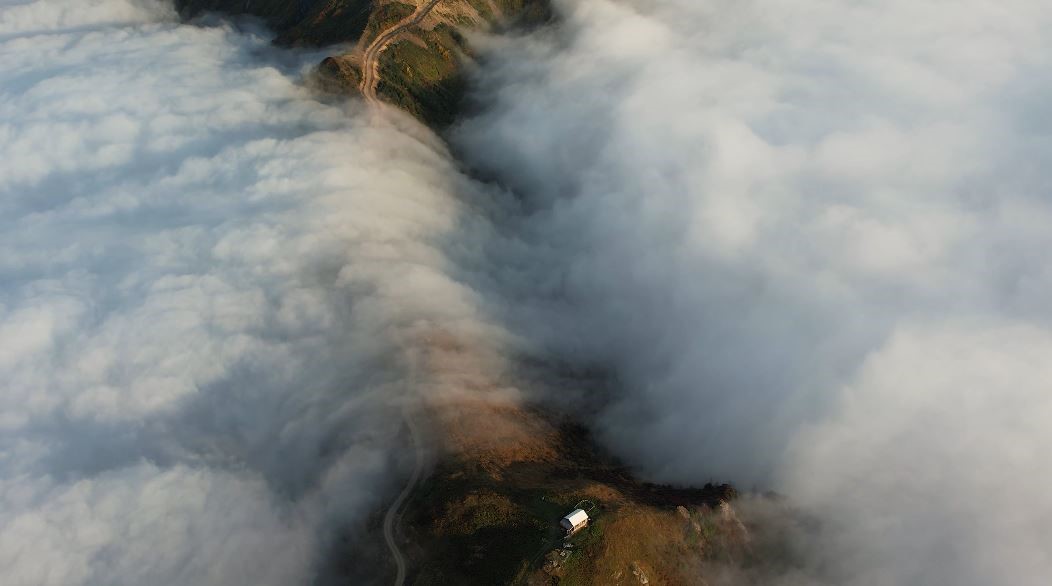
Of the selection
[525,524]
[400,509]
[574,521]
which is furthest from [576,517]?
[400,509]

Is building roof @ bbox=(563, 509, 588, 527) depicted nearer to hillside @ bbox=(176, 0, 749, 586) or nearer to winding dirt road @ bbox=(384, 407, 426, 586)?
hillside @ bbox=(176, 0, 749, 586)

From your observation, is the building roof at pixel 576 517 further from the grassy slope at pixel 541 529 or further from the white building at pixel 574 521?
the grassy slope at pixel 541 529

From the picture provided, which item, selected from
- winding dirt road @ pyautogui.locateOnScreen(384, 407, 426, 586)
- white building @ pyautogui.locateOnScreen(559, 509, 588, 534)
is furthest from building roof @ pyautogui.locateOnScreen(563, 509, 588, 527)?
winding dirt road @ pyautogui.locateOnScreen(384, 407, 426, 586)

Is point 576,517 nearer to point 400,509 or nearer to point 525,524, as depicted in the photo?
point 525,524

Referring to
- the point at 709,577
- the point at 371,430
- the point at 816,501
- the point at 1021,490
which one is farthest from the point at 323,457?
the point at 1021,490

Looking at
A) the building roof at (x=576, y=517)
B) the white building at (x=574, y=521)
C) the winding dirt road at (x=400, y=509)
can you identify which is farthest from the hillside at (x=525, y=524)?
the building roof at (x=576, y=517)
